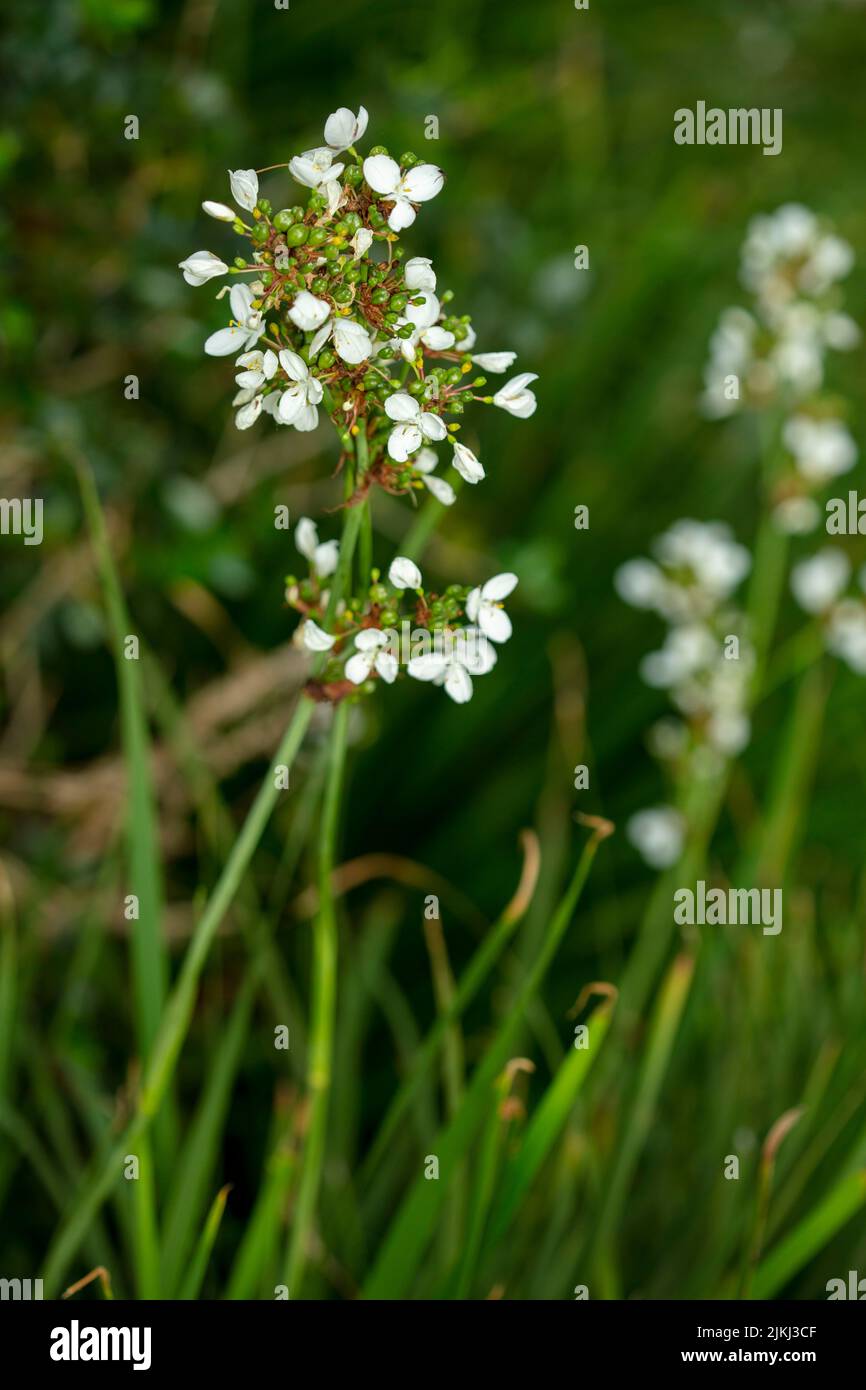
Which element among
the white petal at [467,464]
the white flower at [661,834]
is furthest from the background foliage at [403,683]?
the white petal at [467,464]

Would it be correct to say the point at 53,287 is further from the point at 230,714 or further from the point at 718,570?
the point at 718,570

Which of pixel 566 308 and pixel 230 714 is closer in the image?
pixel 230 714

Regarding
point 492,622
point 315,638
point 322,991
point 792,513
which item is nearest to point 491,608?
point 492,622

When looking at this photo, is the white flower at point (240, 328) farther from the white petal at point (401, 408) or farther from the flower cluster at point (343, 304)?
the white petal at point (401, 408)

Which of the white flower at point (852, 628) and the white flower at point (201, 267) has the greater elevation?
the white flower at point (852, 628)

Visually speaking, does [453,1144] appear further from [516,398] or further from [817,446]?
[817,446]

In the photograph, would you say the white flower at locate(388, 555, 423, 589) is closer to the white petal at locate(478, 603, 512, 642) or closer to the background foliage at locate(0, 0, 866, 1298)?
the white petal at locate(478, 603, 512, 642)
